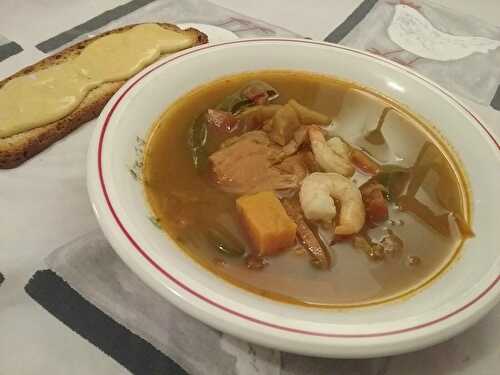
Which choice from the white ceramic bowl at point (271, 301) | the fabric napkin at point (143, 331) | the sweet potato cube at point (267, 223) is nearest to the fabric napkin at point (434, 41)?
the white ceramic bowl at point (271, 301)

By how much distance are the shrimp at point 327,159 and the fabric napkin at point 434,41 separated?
0.65m

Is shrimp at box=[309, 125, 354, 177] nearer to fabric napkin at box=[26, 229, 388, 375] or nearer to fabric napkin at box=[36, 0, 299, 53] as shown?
fabric napkin at box=[26, 229, 388, 375]

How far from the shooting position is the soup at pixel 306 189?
3.40 feet

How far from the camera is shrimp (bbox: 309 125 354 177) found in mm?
1243

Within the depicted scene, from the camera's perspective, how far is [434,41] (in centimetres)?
194

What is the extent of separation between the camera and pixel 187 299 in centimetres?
80

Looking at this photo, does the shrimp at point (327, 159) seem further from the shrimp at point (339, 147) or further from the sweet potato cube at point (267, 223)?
the sweet potato cube at point (267, 223)

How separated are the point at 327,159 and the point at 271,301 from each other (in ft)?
1.47

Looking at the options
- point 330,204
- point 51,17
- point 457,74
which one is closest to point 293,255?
point 330,204

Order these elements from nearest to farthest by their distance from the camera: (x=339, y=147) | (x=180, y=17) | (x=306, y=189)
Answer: (x=306, y=189) → (x=339, y=147) → (x=180, y=17)

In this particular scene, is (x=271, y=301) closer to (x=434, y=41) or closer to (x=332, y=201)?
(x=332, y=201)

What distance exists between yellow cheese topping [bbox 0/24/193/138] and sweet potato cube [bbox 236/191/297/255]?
55 cm

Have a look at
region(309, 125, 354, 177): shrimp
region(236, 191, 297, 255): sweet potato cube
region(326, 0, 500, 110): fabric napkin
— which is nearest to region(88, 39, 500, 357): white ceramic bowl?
region(236, 191, 297, 255): sweet potato cube

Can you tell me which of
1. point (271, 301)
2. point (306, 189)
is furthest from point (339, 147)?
point (271, 301)
